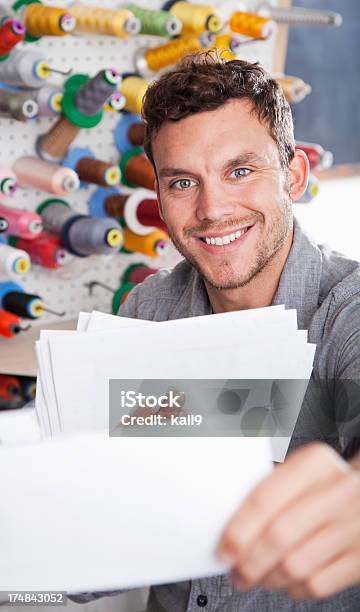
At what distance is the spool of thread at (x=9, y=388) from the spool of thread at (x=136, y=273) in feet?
1.58

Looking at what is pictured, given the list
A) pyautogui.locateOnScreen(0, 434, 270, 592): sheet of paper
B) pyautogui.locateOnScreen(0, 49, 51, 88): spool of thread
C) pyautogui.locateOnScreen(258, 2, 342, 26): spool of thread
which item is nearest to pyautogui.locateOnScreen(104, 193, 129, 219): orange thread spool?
pyautogui.locateOnScreen(0, 49, 51, 88): spool of thread

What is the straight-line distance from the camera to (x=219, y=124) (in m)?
1.14

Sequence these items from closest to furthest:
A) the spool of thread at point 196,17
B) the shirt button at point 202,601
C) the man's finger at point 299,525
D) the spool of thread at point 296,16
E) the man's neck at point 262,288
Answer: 1. the man's finger at point 299,525
2. the shirt button at point 202,601
3. the man's neck at point 262,288
4. the spool of thread at point 196,17
5. the spool of thread at point 296,16

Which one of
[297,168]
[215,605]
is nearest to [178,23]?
[297,168]

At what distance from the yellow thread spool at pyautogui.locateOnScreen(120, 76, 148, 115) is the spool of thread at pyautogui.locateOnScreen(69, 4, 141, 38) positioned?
0.42 feet

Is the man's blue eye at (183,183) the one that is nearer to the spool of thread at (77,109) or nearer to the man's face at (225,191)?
the man's face at (225,191)

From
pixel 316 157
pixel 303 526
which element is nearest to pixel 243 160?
pixel 303 526

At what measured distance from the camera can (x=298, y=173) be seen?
1268mm

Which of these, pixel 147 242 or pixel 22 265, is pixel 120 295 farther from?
pixel 22 265

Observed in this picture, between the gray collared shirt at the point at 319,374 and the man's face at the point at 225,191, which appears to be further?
the man's face at the point at 225,191

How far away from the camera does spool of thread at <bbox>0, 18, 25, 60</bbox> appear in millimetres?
1643

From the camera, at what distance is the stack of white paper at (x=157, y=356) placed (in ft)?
2.79

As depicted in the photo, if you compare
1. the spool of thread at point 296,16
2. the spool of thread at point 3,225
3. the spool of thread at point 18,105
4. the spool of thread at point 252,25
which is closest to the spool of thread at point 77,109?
the spool of thread at point 18,105

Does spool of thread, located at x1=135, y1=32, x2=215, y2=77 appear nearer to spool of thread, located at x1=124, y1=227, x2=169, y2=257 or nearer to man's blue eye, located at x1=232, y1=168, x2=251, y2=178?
spool of thread, located at x1=124, y1=227, x2=169, y2=257
